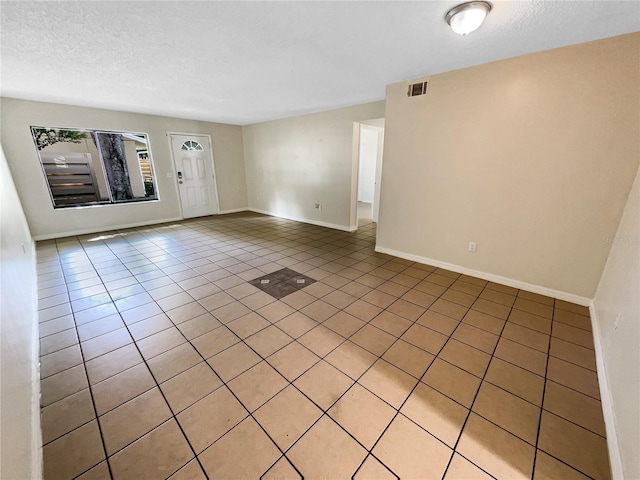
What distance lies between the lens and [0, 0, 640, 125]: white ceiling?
1722 mm

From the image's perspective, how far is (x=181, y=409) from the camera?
1.46 m

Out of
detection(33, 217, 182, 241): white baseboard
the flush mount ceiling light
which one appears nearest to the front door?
detection(33, 217, 182, 241): white baseboard

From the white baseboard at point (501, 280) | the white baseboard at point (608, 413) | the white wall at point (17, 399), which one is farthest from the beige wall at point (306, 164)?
the white wall at point (17, 399)

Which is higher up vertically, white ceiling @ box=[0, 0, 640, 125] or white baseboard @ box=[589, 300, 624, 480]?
white ceiling @ box=[0, 0, 640, 125]

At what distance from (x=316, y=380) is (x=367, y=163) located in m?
7.78

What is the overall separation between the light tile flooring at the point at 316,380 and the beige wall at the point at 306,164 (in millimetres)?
2522

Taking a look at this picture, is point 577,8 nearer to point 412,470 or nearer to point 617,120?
point 617,120

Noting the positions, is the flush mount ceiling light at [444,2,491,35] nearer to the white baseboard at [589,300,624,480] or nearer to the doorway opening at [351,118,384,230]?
the white baseboard at [589,300,624,480]

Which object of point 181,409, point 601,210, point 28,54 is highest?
point 28,54

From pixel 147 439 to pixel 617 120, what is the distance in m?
4.06

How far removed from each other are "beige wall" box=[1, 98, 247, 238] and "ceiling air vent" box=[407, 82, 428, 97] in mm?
5012

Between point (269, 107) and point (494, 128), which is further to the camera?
point (269, 107)

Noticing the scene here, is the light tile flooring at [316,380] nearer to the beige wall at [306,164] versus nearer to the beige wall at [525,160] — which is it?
the beige wall at [525,160]

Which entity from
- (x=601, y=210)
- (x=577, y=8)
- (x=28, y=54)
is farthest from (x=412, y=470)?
(x=28, y=54)
